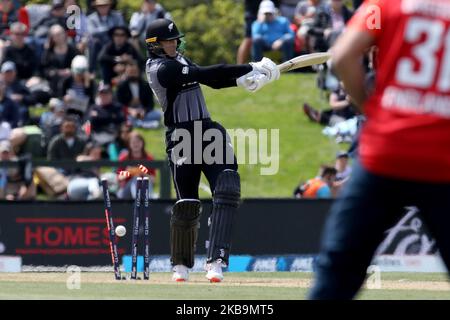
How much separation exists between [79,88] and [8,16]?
269cm

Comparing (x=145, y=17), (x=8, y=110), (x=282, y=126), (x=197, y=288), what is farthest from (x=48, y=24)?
(x=197, y=288)

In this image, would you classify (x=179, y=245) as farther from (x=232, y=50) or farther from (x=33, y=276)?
(x=232, y=50)

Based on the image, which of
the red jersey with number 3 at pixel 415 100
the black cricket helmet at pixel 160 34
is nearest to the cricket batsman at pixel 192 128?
the black cricket helmet at pixel 160 34

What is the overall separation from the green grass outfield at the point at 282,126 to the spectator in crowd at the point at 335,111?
0.66 ft

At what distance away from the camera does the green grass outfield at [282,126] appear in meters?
19.8

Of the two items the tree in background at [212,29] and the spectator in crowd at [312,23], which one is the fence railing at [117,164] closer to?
the spectator in crowd at [312,23]

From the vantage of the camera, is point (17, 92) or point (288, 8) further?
point (288, 8)

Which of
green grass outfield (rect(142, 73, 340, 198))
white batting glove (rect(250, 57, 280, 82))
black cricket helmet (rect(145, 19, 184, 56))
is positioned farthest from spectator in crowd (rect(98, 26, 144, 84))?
white batting glove (rect(250, 57, 280, 82))

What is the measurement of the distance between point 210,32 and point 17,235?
64.0ft

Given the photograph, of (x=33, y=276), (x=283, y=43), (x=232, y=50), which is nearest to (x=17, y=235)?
(x=33, y=276)

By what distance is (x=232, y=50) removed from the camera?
3272 cm

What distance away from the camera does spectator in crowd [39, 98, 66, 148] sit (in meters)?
17.9

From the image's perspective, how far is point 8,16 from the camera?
2094cm

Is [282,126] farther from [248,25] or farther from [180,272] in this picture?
[180,272]
